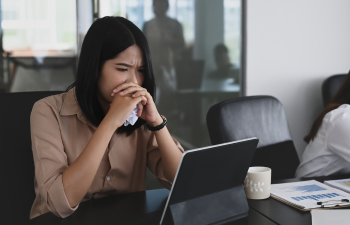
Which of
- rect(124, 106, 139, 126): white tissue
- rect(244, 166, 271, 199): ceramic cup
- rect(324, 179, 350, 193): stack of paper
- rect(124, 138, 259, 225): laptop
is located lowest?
rect(324, 179, 350, 193): stack of paper

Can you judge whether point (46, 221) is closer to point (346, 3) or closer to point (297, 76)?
point (297, 76)

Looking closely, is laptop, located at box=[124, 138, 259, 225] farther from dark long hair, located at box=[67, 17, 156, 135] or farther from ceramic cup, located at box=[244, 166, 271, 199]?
dark long hair, located at box=[67, 17, 156, 135]

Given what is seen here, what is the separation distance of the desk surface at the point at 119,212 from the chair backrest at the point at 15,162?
34 cm

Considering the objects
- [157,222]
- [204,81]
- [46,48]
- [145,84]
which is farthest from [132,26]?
[204,81]

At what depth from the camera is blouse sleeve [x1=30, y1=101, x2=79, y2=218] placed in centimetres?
97

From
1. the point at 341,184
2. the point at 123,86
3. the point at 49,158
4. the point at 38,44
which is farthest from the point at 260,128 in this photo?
the point at 38,44

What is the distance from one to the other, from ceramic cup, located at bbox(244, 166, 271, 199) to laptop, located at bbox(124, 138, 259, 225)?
0.11m

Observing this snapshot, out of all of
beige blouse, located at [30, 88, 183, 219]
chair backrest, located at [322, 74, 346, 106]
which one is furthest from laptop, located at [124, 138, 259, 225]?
chair backrest, located at [322, 74, 346, 106]

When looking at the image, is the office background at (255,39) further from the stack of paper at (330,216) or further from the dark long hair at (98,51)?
the stack of paper at (330,216)

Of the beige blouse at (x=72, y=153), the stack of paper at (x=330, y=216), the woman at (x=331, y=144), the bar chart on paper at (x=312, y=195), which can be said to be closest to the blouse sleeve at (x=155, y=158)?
the beige blouse at (x=72, y=153)

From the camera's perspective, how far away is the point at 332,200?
1021 mm

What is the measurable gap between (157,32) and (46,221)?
5.52ft

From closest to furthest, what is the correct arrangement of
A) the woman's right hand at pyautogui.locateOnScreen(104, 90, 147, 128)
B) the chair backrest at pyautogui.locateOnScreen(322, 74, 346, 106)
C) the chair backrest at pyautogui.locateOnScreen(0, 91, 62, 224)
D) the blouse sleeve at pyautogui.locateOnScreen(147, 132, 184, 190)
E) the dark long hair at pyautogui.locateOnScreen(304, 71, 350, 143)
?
the woman's right hand at pyautogui.locateOnScreen(104, 90, 147, 128), the chair backrest at pyautogui.locateOnScreen(0, 91, 62, 224), the blouse sleeve at pyautogui.locateOnScreen(147, 132, 184, 190), the dark long hair at pyautogui.locateOnScreen(304, 71, 350, 143), the chair backrest at pyautogui.locateOnScreen(322, 74, 346, 106)

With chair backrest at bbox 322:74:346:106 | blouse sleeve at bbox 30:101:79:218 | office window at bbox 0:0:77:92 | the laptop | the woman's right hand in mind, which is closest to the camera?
the laptop
